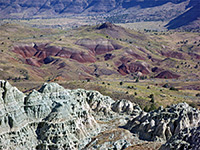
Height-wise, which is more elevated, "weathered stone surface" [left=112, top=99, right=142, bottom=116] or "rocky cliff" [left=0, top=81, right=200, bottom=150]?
"rocky cliff" [left=0, top=81, right=200, bottom=150]

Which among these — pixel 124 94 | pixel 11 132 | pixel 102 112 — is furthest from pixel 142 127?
pixel 124 94

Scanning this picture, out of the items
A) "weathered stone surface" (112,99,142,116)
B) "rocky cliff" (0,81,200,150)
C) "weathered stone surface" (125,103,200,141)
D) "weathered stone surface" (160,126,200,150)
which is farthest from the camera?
"weathered stone surface" (112,99,142,116)

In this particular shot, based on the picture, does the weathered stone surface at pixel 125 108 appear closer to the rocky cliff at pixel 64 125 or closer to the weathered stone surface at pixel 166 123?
the rocky cliff at pixel 64 125

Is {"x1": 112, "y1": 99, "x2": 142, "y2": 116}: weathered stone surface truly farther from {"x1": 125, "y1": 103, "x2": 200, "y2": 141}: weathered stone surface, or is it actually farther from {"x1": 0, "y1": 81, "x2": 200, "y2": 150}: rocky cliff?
{"x1": 125, "y1": 103, "x2": 200, "y2": 141}: weathered stone surface

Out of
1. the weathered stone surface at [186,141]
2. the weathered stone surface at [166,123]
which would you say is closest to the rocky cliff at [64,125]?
the weathered stone surface at [166,123]

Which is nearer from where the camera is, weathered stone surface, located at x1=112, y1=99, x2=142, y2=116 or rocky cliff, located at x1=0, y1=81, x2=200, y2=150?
rocky cliff, located at x1=0, y1=81, x2=200, y2=150

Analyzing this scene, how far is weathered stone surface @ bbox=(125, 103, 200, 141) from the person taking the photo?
60938mm

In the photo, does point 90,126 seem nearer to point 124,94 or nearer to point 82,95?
point 82,95

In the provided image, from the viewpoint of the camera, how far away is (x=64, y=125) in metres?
63.2

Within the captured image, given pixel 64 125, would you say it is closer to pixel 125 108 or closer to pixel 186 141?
pixel 125 108

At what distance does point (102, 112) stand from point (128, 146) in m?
23.6

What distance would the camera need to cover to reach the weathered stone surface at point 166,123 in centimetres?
6094

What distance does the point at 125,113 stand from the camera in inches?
3282

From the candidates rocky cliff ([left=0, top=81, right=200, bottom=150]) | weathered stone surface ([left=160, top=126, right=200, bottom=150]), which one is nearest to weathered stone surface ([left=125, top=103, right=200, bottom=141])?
rocky cliff ([left=0, top=81, right=200, bottom=150])
